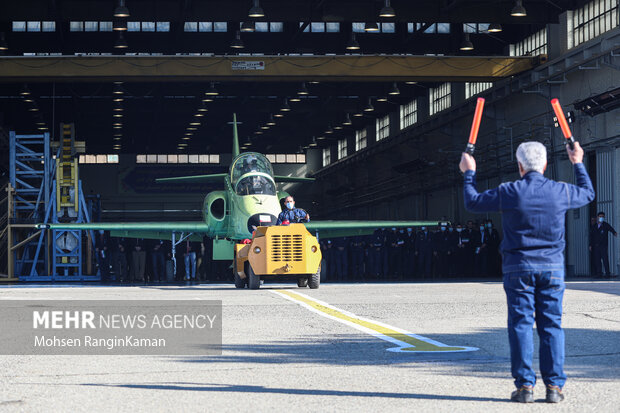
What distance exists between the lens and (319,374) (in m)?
7.30

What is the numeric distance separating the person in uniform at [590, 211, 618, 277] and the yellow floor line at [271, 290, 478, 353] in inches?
546

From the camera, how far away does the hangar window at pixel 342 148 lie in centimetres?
6574

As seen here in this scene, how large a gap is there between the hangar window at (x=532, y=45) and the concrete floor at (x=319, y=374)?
897 inches

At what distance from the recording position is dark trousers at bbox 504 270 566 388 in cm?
601

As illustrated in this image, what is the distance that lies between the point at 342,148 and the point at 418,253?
32.4m

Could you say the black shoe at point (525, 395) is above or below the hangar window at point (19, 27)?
below

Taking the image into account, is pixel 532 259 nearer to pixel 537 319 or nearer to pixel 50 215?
pixel 537 319

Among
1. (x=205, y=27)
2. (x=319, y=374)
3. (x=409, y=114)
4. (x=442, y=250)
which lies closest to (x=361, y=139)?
(x=409, y=114)

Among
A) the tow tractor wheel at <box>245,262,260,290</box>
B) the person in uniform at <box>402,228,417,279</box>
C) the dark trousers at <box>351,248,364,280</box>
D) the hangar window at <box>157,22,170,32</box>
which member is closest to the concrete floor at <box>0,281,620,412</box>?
the tow tractor wheel at <box>245,262,260,290</box>

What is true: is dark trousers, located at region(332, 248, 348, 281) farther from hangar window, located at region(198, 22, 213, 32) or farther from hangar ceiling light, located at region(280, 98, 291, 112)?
hangar ceiling light, located at region(280, 98, 291, 112)

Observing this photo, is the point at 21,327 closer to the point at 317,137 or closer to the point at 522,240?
the point at 522,240

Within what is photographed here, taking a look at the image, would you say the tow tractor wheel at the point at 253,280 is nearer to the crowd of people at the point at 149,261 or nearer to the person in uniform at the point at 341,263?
the crowd of people at the point at 149,261

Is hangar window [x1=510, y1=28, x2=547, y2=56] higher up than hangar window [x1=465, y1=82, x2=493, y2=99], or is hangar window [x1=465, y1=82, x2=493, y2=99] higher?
hangar window [x1=510, y1=28, x2=547, y2=56]

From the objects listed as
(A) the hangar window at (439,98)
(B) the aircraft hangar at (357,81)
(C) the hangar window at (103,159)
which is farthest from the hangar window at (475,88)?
(C) the hangar window at (103,159)
